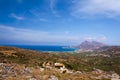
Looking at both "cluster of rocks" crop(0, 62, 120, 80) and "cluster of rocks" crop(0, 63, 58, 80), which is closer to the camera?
"cluster of rocks" crop(0, 63, 58, 80)

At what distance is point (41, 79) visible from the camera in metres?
41.7

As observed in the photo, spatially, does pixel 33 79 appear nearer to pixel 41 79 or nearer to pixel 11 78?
pixel 41 79

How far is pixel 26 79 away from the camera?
133 ft

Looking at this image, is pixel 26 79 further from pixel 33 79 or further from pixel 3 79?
pixel 3 79

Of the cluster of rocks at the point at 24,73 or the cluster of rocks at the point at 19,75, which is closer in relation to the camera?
the cluster of rocks at the point at 19,75

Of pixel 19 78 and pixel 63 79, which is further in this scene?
pixel 63 79

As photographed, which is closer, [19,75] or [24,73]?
[19,75]

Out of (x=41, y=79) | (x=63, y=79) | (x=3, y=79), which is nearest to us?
(x=3, y=79)

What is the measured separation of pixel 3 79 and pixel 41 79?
9.01 m

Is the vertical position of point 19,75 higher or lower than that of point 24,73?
higher

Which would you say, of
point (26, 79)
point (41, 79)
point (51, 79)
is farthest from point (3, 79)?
point (51, 79)

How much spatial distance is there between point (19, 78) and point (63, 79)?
1181 cm

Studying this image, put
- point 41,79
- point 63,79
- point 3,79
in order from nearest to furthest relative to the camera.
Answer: point 3,79, point 41,79, point 63,79

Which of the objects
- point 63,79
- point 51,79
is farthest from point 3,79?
point 63,79
